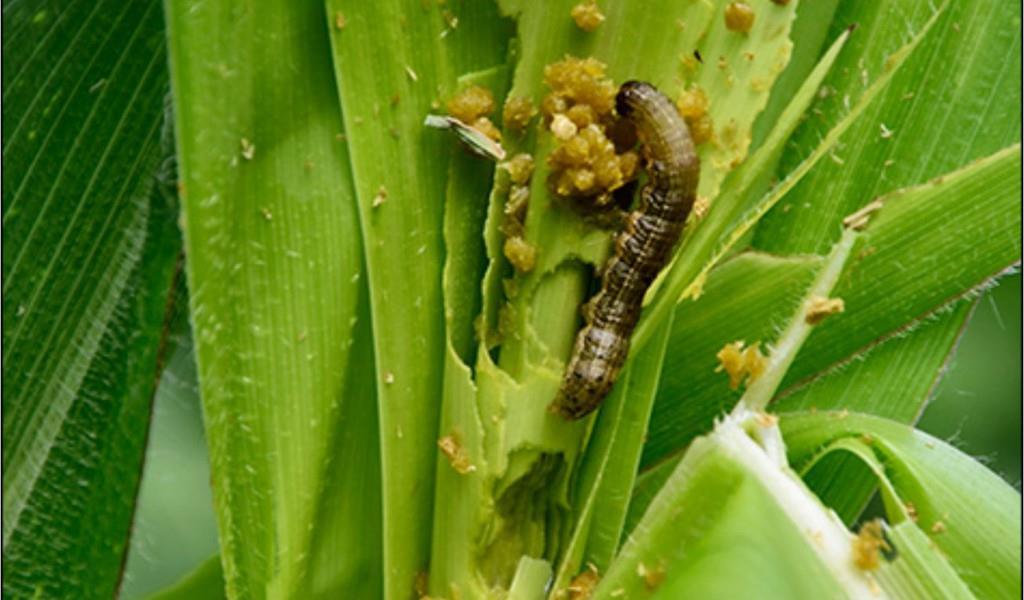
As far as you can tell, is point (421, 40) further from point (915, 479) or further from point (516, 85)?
point (915, 479)

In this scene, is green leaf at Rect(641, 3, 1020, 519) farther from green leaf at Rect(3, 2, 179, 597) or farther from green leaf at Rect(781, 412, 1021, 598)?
green leaf at Rect(3, 2, 179, 597)

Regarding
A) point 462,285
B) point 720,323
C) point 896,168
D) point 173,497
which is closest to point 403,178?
point 462,285

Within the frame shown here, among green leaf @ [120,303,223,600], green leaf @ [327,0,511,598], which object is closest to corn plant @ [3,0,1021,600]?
green leaf @ [327,0,511,598]

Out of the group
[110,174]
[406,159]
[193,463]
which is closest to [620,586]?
[406,159]

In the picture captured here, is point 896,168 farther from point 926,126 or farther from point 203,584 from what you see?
point 203,584

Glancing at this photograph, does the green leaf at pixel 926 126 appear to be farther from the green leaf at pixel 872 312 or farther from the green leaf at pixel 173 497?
the green leaf at pixel 173 497
